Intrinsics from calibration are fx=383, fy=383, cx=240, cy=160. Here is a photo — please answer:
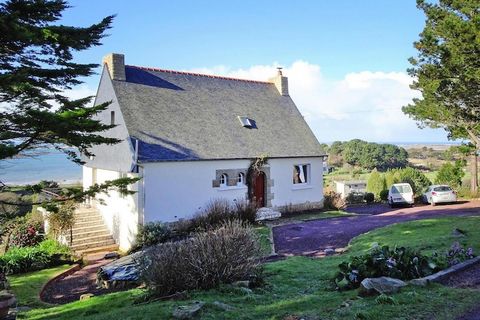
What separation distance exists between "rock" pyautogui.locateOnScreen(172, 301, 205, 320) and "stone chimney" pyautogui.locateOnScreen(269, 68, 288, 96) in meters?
21.2

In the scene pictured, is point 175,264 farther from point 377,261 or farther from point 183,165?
point 183,165

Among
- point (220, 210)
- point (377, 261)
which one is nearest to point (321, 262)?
point (377, 261)

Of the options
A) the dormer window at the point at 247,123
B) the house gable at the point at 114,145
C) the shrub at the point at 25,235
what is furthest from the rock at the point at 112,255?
the dormer window at the point at 247,123

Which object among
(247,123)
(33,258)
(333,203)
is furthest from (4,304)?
(333,203)

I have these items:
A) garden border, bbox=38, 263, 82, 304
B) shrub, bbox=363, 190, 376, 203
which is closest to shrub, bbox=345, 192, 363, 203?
shrub, bbox=363, 190, 376, 203

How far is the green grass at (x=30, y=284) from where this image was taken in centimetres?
1059

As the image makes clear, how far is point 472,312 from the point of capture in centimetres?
543

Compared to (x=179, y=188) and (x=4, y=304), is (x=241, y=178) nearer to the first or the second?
(x=179, y=188)

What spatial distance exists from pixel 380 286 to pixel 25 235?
1679cm

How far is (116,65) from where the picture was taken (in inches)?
736

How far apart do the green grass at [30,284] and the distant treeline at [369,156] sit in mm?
62138

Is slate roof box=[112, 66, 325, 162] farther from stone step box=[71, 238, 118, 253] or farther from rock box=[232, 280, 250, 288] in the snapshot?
rock box=[232, 280, 250, 288]

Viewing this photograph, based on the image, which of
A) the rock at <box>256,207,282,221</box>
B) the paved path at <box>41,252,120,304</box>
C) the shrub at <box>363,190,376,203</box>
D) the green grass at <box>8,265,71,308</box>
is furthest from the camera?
the shrub at <box>363,190,376,203</box>

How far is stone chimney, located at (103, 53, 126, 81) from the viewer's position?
18562 millimetres
